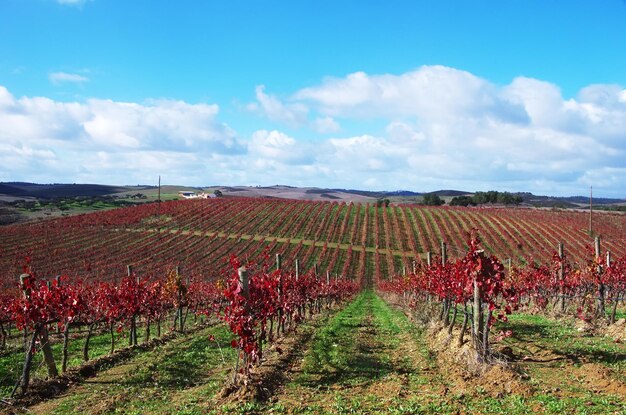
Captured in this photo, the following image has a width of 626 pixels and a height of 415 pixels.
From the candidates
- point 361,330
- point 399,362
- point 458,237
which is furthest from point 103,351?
point 458,237

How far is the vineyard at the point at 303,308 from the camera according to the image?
1030 centimetres

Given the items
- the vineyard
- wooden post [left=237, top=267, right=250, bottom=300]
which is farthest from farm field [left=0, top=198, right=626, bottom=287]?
wooden post [left=237, top=267, right=250, bottom=300]

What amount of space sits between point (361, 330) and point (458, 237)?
51.1 m

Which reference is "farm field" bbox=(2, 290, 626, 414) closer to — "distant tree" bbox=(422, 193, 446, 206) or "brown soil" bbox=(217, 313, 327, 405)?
"brown soil" bbox=(217, 313, 327, 405)

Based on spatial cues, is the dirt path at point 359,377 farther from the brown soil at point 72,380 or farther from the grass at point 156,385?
the brown soil at point 72,380

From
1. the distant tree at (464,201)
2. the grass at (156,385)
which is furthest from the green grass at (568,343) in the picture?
the distant tree at (464,201)

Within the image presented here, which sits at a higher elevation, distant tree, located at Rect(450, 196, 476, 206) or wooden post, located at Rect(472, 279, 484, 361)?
distant tree, located at Rect(450, 196, 476, 206)

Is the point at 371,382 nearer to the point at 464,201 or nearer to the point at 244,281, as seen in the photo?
the point at 244,281

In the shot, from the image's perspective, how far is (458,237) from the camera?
215 ft

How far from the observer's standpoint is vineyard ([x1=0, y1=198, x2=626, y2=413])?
1030 centimetres

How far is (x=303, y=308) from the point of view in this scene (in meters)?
23.5

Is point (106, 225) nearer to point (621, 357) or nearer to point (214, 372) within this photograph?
point (214, 372)

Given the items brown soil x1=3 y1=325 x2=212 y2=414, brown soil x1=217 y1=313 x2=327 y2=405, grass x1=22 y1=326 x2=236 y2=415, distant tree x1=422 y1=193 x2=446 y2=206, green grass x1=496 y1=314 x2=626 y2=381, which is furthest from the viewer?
distant tree x1=422 y1=193 x2=446 y2=206

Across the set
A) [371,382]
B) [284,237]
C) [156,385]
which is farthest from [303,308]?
[284,237]
